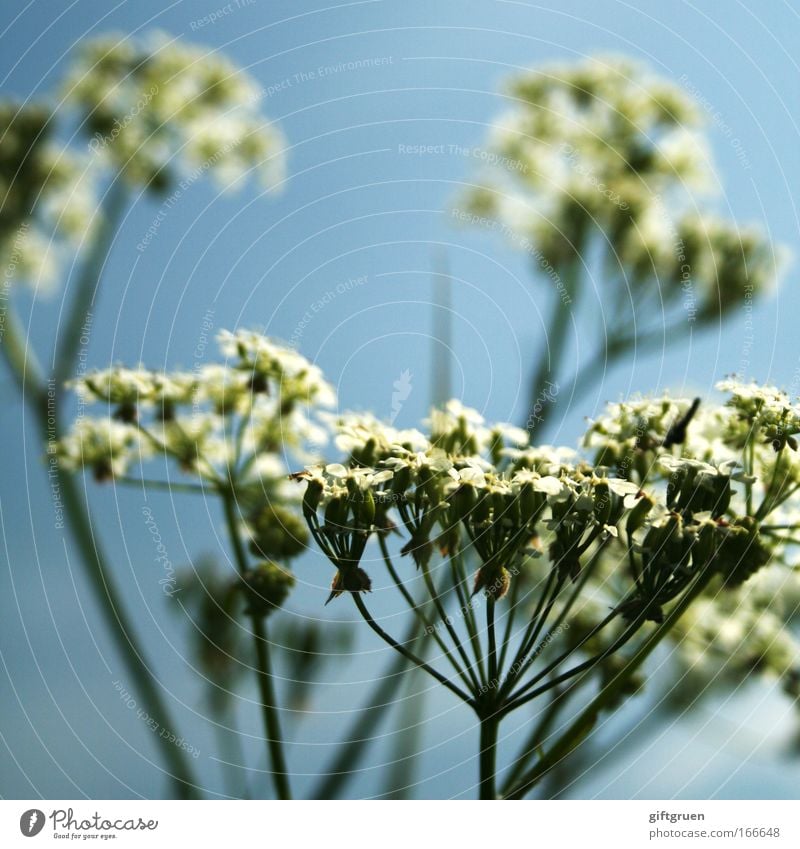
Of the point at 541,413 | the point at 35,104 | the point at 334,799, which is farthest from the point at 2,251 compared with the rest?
the point at 334,799

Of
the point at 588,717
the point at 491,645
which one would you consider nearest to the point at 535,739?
the point at 588,717

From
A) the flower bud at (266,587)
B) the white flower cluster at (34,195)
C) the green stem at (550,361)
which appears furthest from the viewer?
the white flower cluster at (34,195)

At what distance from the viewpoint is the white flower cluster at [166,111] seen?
154 inches

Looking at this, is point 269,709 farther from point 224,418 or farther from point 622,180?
point 622,180

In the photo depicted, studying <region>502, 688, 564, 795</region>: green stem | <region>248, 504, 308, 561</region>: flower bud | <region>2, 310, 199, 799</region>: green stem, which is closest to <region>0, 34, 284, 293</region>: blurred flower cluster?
<region>2, 310, 199, 799</region>: green stem

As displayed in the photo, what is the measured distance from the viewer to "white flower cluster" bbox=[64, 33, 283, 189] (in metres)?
3.90

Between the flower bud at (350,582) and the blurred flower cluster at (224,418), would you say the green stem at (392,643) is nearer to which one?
the flower bud at (350,582)

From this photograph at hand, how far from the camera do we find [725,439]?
257 centimetres

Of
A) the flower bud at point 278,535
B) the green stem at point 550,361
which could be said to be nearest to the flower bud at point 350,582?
the flower bud at point 278,535

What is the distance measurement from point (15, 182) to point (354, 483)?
8.83 feet

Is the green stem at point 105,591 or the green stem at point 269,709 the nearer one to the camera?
the green stem at point 269,709

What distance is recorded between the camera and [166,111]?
4133 mm

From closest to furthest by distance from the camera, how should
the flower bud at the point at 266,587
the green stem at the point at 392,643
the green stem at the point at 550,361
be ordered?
1. the green stem at the point at 392,643
2. the flower bud at the point at 266,587
3. the green stem at the point at 550,361

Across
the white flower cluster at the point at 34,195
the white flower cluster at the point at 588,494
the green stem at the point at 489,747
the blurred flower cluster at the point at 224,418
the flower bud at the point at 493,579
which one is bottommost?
the green stem at the point at 489,747
